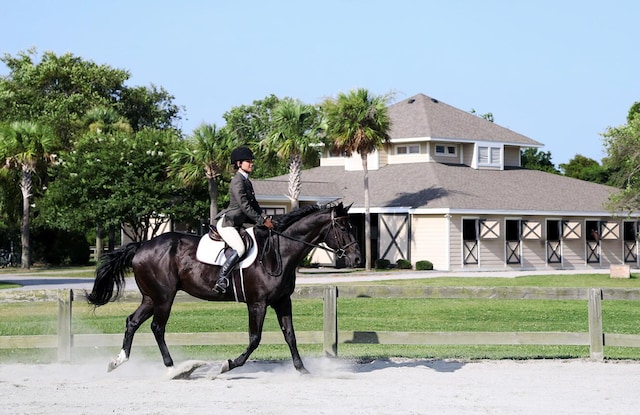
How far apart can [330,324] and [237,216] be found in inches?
98.4

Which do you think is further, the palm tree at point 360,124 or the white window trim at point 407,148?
the white window trim at point 407,148

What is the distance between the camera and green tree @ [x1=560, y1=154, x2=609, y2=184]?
73.0m

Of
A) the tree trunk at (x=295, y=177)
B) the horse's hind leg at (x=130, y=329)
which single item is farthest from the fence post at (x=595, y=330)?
the tree trunk at (x=295, y=177)

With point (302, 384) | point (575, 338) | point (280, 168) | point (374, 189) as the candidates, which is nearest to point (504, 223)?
point (374, 189)

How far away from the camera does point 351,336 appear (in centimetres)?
1379

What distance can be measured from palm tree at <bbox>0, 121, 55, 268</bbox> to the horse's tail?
1485 inches

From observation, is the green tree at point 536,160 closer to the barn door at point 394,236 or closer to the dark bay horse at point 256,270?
the barn door at point 394,236

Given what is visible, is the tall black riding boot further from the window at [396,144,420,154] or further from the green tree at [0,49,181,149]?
the green tree at [0,49,181,149]

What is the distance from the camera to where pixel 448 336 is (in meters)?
13.7

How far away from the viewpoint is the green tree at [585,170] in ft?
240

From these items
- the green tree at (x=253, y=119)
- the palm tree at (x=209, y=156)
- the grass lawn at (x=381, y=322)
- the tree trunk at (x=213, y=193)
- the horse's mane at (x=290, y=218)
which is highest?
the green tree at (x=253, y=119)

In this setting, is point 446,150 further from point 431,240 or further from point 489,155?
point 431,240

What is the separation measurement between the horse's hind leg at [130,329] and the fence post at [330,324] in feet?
8.52

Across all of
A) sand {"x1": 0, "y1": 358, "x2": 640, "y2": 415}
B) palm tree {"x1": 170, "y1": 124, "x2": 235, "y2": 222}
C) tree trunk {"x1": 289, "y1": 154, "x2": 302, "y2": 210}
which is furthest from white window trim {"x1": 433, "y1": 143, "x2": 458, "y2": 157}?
sand {"x1": 0, "y1": 358, "x2": 640, "y2": 415}
